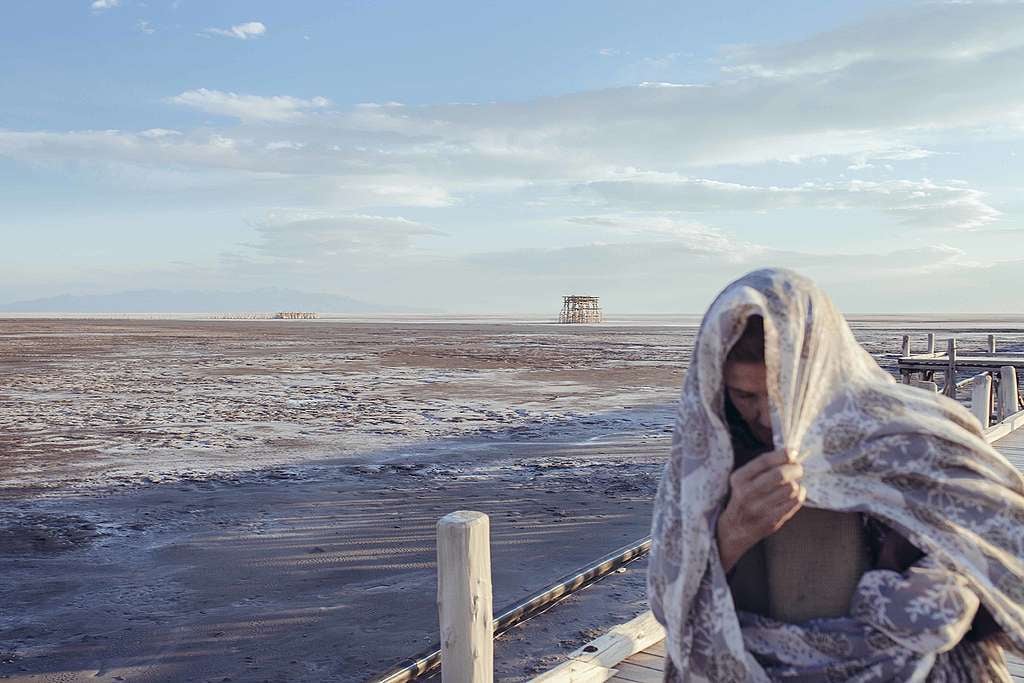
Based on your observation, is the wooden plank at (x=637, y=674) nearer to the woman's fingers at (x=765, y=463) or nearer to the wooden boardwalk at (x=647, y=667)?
the wooden boardwalk at (x=647, y=667)

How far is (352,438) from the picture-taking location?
602 inches

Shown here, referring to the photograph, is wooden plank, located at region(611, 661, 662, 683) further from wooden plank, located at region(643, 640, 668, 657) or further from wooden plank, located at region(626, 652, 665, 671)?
wooden plank, located at region(643, 640, 668, 657)

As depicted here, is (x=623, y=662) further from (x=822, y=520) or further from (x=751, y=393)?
(x=751, y=393)

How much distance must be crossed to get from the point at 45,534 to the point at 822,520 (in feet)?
31.1

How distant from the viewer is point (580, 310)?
358 feet

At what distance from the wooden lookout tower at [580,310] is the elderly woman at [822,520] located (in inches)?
4182

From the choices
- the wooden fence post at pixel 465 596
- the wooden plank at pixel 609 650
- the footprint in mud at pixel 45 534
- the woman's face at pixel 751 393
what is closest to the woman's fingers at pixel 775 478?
the woman's face at pixel 751 393

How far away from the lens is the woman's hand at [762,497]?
1549mm

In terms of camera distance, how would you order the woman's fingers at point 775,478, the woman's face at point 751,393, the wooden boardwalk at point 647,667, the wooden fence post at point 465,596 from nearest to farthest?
1. the woman's fingers at point 775,478
2. the woman's face at point 751,393
3. the wooden fence post at point 465,596
4. the wooden boardwalk at point 647,667

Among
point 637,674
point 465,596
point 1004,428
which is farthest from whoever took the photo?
point 1004,428

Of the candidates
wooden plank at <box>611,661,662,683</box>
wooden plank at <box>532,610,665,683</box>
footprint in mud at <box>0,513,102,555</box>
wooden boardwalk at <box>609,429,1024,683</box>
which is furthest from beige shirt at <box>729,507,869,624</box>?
footprint in mud at <box>0,513,102,555</box>

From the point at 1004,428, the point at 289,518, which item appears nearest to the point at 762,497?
the point at 289,518

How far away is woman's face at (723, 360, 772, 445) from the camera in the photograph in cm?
165

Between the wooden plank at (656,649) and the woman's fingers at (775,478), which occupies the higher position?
the woman's fingers at (775,478)
